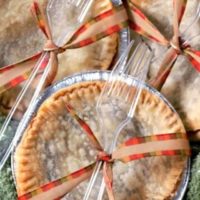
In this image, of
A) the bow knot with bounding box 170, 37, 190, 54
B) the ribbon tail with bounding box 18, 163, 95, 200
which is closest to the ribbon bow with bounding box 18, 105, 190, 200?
the ribbon tail with bounding box 18, 163, 95, 200

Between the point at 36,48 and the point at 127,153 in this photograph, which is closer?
the point at 127,153

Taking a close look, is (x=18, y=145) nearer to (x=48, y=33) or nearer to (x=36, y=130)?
(x=36, y=130)

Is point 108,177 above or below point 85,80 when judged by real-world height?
below

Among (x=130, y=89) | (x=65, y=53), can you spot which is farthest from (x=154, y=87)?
(x=65, y=53)

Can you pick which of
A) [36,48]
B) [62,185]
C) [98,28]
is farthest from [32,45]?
[62,185]

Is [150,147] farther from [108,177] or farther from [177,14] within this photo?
[177,14]

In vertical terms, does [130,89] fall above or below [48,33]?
below
